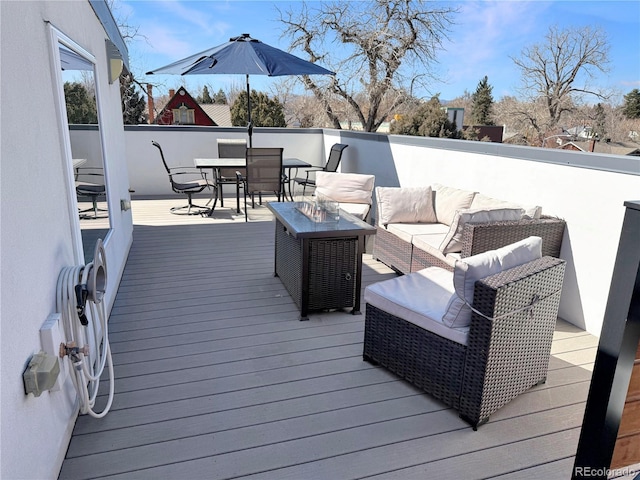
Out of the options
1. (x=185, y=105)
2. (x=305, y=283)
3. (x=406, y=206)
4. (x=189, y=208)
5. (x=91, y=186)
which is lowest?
(x=189, y=208)

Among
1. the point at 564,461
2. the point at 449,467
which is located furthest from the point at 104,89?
the point at 564,461

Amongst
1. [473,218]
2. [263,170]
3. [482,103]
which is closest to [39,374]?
[473,218]

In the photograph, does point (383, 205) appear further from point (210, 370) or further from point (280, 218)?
point (210, 370)

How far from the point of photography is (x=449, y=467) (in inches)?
69.7

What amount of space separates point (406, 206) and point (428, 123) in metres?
9.61

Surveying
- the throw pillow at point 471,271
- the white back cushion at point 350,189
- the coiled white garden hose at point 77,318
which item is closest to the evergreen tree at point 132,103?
the white back cushion at point 350,189

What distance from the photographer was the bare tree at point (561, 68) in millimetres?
17859

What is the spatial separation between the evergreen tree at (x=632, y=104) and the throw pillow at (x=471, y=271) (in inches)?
807

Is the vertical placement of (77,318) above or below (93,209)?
below

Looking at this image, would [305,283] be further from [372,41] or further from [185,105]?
[185,105]

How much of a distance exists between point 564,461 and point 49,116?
260 cm

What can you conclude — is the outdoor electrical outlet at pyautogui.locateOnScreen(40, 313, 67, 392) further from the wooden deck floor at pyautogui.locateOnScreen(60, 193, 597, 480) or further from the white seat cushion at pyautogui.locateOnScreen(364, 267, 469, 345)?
the white seat cushion at pyautogui.locateOnScreen(364, 267, 469, 345)

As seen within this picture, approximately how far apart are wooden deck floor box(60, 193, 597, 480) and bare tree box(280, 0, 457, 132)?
459 inches

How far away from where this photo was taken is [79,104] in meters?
2.69
